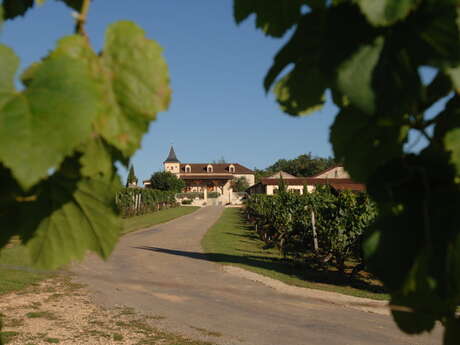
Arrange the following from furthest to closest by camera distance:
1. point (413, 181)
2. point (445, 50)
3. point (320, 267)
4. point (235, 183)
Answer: point (235, 183), point (320, 267), point (413, 181), point (445, 50)

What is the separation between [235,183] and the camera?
9256 cm

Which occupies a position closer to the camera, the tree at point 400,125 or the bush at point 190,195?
the tree at point 400,125

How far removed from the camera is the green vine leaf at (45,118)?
0.46 metres

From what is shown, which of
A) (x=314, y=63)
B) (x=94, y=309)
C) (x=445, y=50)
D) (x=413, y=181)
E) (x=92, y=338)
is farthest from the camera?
(x=94, y=309)

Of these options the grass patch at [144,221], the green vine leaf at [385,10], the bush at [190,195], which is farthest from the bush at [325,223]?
the bush at [190,195]

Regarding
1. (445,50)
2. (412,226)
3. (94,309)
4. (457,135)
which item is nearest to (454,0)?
(445,50)

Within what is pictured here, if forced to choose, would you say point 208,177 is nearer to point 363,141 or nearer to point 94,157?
point 363,141

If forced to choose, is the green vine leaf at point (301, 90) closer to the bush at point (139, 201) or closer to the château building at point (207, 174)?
the bush at point (139, 201)

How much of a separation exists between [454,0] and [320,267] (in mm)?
17372

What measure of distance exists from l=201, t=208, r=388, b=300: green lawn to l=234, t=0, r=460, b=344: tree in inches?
512

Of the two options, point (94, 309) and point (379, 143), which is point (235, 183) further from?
point (379, 143)

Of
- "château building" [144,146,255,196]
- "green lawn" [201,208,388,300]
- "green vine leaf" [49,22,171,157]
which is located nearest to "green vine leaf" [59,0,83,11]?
"green vine leaf" [49,22,171,157]

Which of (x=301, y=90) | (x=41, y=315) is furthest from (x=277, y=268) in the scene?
(x=301, y=90)

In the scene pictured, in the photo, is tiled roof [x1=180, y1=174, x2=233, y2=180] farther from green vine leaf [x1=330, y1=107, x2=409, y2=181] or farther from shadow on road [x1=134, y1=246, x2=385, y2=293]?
green vine leaf [x1=330, y1=107, x2=409, y2=181]
